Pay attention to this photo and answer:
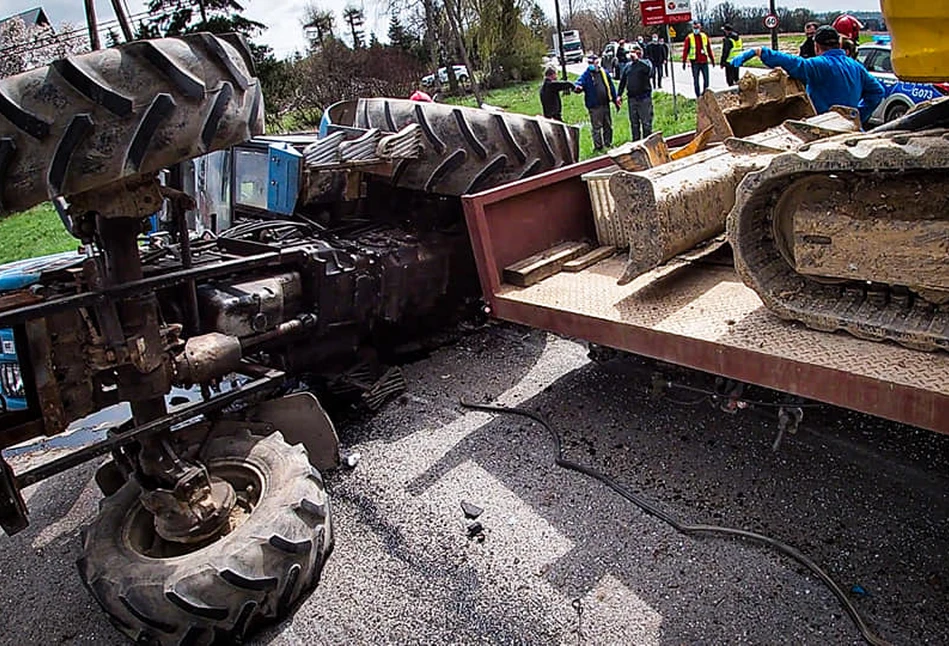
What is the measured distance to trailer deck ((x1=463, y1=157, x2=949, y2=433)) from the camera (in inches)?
96.8

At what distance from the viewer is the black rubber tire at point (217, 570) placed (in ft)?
8.71

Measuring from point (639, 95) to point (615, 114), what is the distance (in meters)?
5.65

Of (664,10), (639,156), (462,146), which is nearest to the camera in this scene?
(639,156)

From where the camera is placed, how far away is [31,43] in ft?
11.6

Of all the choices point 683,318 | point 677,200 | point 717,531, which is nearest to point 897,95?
point 677,200

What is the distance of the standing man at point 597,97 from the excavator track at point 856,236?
917 cm

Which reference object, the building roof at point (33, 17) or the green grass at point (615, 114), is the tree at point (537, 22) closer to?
the green grass at point (615, 114)

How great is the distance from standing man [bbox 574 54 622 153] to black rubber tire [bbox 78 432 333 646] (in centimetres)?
976

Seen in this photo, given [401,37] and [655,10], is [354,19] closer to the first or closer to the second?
[401,37]

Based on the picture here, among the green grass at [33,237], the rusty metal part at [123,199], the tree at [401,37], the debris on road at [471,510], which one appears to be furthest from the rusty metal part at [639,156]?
the tree at [401,37]

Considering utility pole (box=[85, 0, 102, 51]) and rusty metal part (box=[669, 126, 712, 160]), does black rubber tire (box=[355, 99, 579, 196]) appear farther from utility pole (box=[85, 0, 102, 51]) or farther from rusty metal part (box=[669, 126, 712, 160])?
utility pole (box=[85, 0, 102, 51])

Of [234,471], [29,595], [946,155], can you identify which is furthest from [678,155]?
[29,595]

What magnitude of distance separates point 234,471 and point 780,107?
4358 millimetres

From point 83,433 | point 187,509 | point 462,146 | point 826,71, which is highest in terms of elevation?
point 462,146
